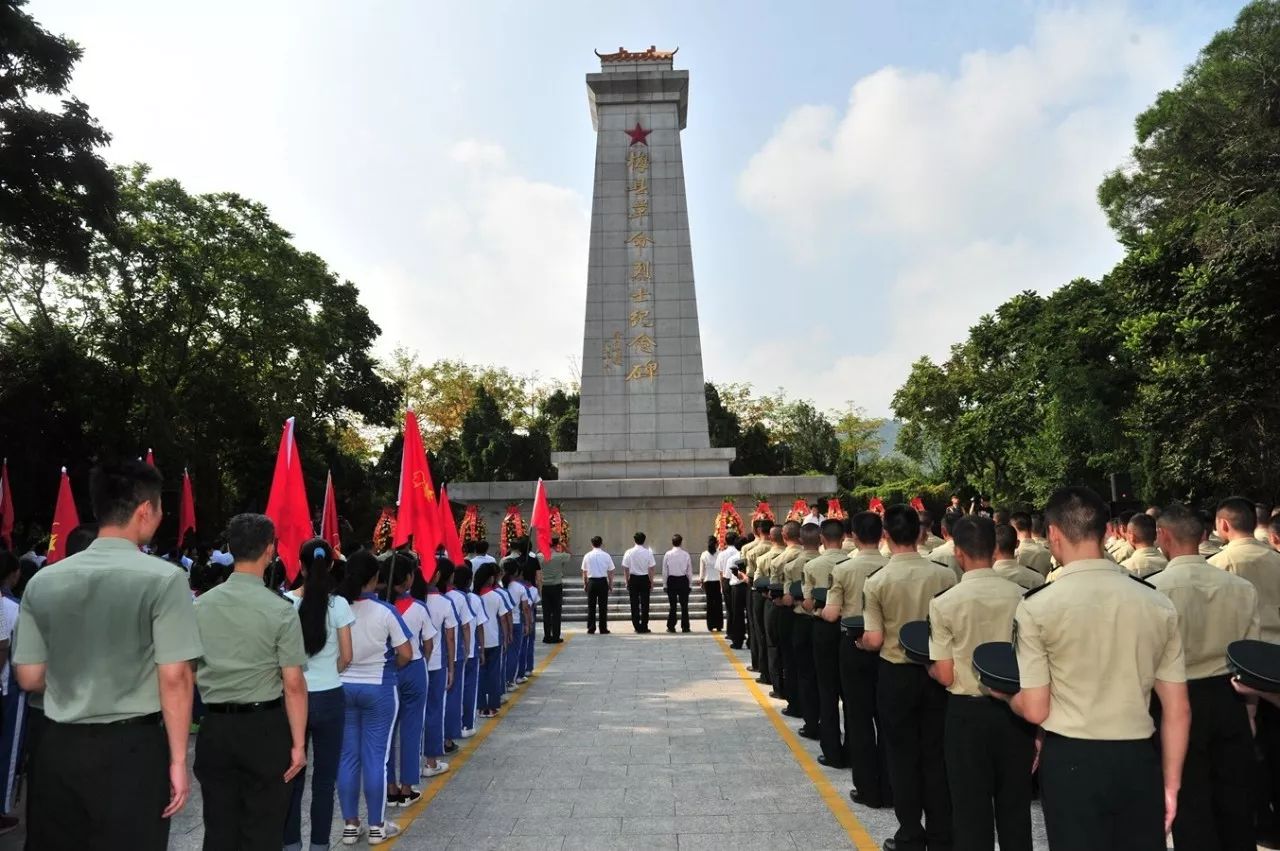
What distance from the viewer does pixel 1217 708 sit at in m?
4.29

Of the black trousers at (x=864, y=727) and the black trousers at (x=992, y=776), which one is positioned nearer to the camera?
the black trousers at (x=992, y=776)

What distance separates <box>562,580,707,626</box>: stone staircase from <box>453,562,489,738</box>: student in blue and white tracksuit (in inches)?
345

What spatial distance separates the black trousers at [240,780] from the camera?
12.5 feet

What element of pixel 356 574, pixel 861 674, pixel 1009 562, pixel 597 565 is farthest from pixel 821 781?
pixel 597 565

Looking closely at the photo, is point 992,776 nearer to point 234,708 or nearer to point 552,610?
point 234,708

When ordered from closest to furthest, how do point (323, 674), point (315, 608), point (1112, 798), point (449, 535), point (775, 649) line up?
point (1112, 798), point (315, 608), point (323, 674), point (775, 649), point (449, 535)

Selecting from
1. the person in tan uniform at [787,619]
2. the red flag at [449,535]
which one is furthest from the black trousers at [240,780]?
the person in tan uniform at [787,619]

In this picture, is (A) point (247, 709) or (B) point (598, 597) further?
(B) point (598, 597)

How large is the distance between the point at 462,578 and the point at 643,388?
1541 centimetres

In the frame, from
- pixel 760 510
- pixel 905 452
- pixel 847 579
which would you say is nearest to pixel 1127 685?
pixel 847 579

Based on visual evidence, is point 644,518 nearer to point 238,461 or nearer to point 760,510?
point 760,510

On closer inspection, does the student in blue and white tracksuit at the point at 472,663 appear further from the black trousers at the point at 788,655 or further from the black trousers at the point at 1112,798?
the black trousers at the point at 1112,798

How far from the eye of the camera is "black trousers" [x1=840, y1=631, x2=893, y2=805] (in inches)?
229

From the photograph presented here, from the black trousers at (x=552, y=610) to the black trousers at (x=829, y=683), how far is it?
26.4 ft
